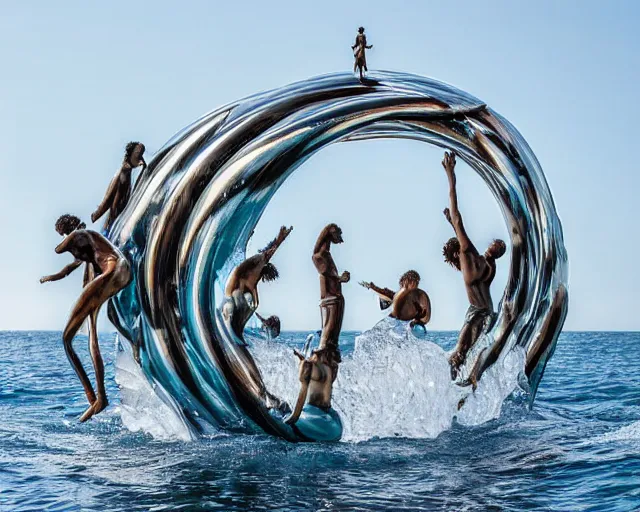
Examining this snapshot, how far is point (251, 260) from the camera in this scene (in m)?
10.3

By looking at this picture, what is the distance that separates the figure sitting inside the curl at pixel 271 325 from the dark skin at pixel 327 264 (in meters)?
0.61

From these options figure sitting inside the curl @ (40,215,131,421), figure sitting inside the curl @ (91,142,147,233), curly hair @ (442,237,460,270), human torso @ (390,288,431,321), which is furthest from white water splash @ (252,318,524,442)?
figure sitting inside the curl @ (91,142,147,233)

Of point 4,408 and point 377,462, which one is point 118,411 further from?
point 377,462

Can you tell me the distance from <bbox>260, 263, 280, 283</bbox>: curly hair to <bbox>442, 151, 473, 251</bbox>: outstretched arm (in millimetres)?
2465

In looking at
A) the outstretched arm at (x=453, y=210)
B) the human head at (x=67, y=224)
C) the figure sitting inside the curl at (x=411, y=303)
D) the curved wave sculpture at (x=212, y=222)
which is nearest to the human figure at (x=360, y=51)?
the curved wave sculpture at (x=212, y=222)

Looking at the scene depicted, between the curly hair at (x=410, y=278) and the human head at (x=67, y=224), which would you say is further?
the curly hair at (x=410, y=278)

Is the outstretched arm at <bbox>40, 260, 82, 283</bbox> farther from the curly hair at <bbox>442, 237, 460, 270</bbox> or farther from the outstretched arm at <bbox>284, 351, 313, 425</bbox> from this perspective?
the curly hair at <bbox>442, 237, 460, 270</bbox>

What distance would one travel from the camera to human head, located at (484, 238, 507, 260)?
1188 centimetres

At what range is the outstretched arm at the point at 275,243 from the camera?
1039 cm

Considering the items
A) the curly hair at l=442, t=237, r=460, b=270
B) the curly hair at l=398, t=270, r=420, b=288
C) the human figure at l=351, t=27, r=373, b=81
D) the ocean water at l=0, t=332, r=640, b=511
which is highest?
the human figure at l=351, t=27, r=373, b=81

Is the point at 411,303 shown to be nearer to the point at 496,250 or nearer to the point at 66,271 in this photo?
the point at 496,250

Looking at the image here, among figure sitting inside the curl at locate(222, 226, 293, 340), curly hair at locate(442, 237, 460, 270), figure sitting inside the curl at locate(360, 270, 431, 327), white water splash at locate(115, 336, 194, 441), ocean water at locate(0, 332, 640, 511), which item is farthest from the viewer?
curly hair at locate(442, 237, 460, 270)

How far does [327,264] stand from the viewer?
10805 millimetres

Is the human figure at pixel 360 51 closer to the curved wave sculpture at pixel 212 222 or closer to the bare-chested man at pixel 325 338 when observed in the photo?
the curved wave sculpture at pixel 212 222
